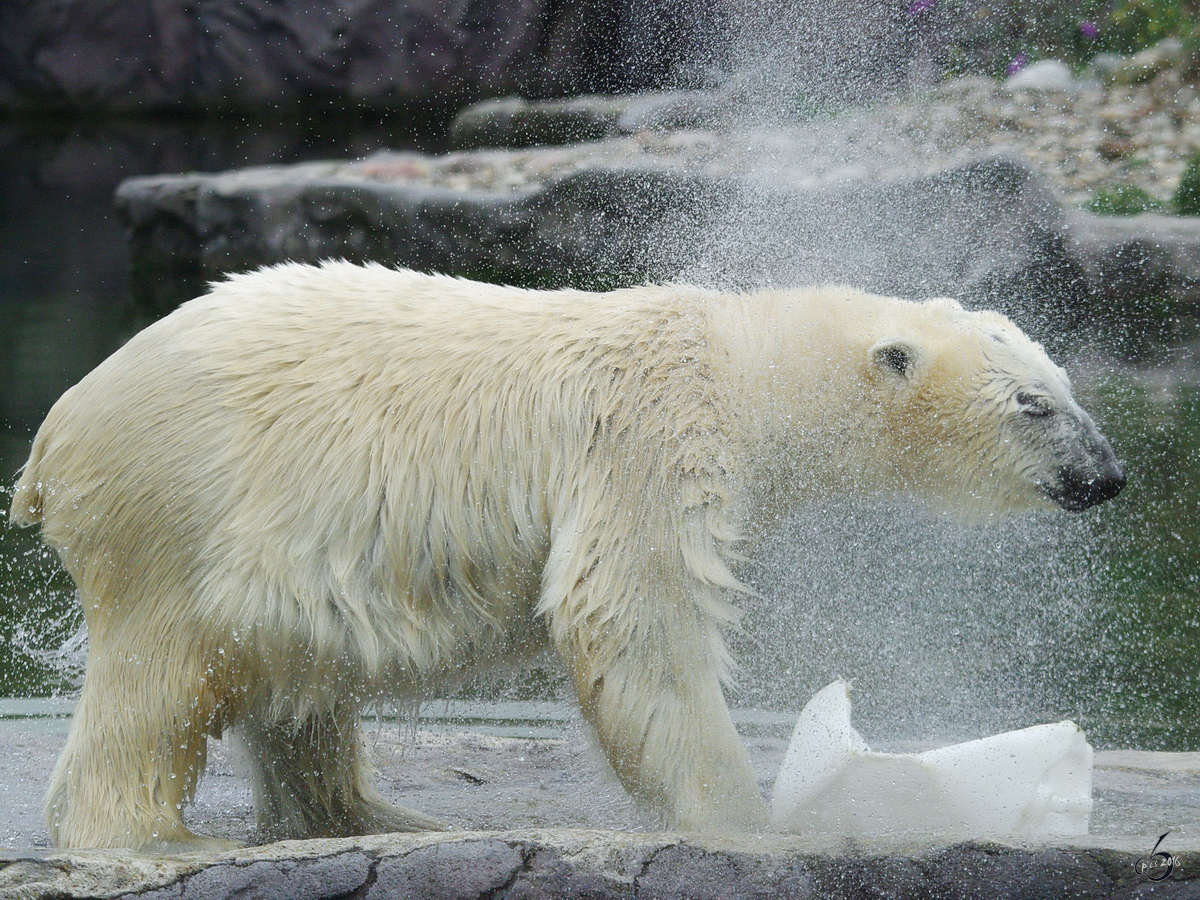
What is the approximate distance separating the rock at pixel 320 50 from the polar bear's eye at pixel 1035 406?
15562mm

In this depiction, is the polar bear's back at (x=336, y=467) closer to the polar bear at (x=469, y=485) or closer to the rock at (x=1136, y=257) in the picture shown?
the polar bear at (x=469, y=485)

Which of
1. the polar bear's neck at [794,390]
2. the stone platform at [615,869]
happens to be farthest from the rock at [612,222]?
the stone platform at [615,869]

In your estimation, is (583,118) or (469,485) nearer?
(469,485)

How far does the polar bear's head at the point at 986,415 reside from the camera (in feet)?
9.16

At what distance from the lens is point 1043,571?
6012mm

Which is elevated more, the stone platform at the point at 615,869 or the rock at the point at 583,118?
the rock at the point at 583,118

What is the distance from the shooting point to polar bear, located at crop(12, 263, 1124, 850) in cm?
258

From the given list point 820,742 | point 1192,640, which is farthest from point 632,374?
point 1192,640

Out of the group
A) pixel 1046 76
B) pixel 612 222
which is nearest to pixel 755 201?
pixel 612 222

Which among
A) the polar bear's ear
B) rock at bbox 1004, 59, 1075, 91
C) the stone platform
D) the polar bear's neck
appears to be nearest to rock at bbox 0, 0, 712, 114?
rock at bbox 1004, 59, 1075, 91

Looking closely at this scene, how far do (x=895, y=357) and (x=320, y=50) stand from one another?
17131mm

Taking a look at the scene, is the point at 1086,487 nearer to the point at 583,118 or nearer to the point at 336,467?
the point at 336,467

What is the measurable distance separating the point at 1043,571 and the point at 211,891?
4.71 meters

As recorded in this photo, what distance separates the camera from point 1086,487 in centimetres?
281
